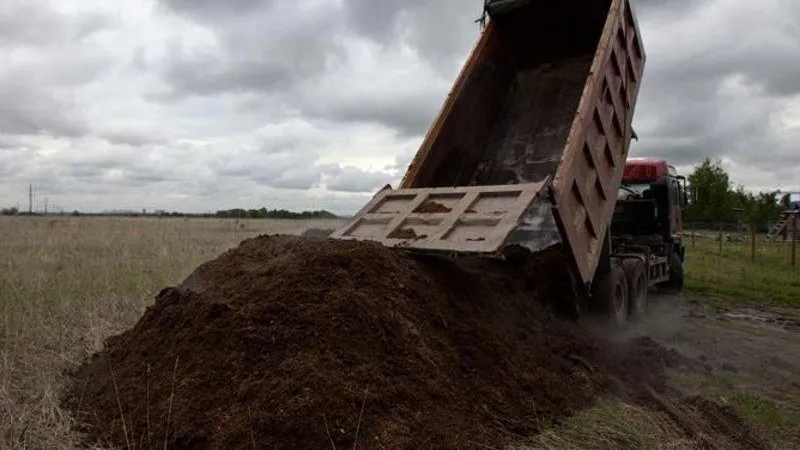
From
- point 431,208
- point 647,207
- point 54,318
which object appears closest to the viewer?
point 431,208

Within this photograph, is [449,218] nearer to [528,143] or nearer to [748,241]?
[528,143]

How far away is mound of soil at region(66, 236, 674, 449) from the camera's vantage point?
12.2 feet

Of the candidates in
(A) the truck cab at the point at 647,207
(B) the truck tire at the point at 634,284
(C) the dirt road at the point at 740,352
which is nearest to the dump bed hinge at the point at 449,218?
(C) the dirt road at the point at 740,352

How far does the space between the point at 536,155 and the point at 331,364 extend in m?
5.05

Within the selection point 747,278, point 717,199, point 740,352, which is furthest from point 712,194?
point 740,352

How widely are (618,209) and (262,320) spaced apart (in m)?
9.14

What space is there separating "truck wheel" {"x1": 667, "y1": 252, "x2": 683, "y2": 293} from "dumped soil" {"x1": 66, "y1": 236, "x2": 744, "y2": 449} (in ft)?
25.4

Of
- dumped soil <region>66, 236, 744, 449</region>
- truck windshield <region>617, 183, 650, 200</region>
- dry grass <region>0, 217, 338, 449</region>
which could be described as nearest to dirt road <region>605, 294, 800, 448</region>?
dumped soil <region>66, 236, 744, 449</region>

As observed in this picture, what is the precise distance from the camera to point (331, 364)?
3945 mm

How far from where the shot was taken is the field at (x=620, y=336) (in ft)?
13.9

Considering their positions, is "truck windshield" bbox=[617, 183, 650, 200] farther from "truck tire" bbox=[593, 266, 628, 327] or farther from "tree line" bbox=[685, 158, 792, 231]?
"tree line" bbox=[685, 158, 792, 231]

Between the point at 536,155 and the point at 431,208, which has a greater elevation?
the point at 536,155

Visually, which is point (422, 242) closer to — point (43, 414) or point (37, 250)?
point (43, 414)

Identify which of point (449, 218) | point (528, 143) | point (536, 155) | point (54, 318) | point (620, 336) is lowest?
point (620, 336)
